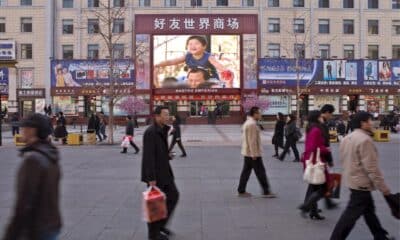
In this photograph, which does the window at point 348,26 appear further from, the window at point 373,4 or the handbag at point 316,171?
the handbag at point 316,171

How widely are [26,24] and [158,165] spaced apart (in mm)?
57470

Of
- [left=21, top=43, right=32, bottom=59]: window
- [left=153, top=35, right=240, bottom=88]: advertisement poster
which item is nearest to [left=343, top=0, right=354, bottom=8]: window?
[left=153, top=35, right=240, bottom=88]: advertisement poster

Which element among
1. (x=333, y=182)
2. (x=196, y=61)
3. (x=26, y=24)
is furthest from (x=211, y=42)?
(x=333, y=182)

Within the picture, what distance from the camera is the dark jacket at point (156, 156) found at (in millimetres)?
6910

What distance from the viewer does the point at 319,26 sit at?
61.4m

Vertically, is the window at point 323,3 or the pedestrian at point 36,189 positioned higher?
the window at point 323,3

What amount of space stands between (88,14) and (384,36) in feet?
107

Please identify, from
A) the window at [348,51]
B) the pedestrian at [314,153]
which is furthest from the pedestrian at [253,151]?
the window at [348,51]

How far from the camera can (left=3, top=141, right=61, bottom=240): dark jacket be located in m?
3.99

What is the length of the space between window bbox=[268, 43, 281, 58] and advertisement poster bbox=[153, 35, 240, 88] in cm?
500

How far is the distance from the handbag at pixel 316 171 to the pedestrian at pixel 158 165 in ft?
7.23

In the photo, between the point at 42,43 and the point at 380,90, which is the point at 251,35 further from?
the point at 42,43

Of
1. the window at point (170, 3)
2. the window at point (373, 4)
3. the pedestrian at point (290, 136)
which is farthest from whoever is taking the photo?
the window at point (373, 4)

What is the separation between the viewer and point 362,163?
611 cm
